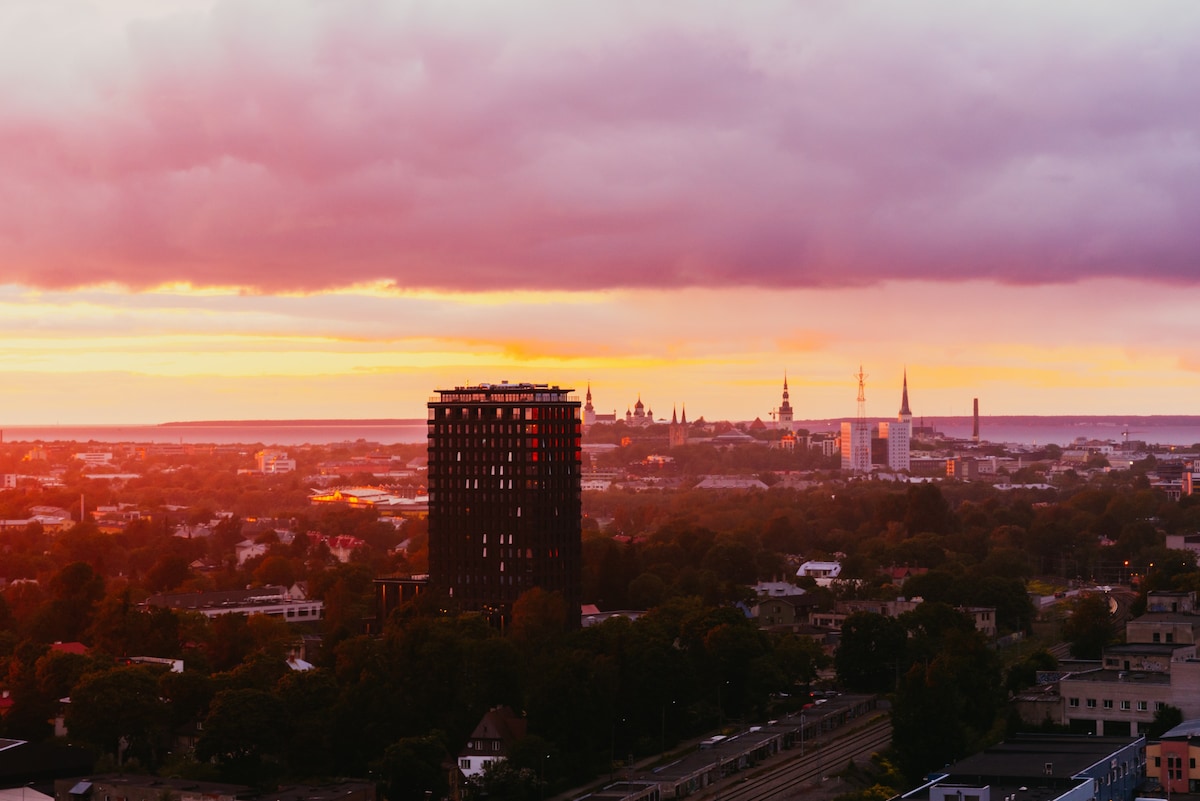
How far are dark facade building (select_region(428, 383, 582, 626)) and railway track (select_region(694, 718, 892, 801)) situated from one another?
24046 mm

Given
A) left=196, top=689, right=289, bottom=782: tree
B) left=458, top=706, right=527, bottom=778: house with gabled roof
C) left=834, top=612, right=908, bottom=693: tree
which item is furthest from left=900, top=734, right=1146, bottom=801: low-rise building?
left=196, top=689, right=289, bottom=782: tree

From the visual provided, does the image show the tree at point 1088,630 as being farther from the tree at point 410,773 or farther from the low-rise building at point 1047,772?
the tree at point 410,773

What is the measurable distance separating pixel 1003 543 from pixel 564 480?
210 ft

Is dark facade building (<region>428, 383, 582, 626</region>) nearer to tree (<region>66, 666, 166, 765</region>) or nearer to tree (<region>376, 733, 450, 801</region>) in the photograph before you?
tree (<region>66, 666, 166, 765</region>)

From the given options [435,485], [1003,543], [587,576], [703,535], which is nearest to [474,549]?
[435,485]

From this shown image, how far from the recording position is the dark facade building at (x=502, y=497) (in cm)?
9525

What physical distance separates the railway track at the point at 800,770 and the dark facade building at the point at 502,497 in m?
24.0

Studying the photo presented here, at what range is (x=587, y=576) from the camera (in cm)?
11288

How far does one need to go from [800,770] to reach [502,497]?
3071 cm

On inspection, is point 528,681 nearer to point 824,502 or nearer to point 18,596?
point 18,596

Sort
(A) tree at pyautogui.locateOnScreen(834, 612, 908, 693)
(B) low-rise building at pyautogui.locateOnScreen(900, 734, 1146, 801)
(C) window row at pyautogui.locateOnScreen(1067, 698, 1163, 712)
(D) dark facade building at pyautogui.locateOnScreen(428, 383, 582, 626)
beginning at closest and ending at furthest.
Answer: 1. (B) low-rise building at pyautogui.locateOnScreen(900, 734, 1146, 801)
2. (C) window row at pyautogui.locateOnScreen(1067, 698, 1163, 712)
3. (A) tree at pyautogui.locateOnScreen(834, 612, 908, 693)
4. (D) dark facade building at pyautogui.locateOnScreen(428, 383, 582, 626)

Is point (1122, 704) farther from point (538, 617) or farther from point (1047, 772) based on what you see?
point (538, 617)

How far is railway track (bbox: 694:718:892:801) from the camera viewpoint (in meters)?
65.6

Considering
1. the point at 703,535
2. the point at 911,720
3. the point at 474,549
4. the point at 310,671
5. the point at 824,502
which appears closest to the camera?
the point at 911,720
